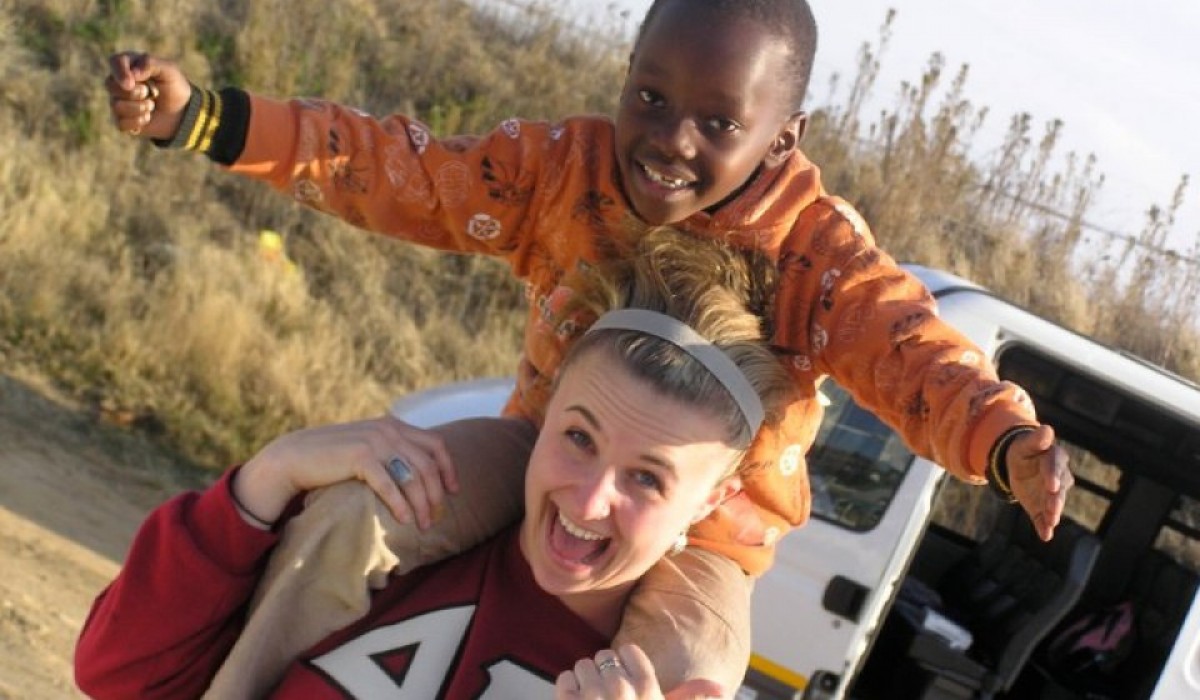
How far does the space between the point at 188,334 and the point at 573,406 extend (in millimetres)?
5462

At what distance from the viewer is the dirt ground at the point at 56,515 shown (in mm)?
4512

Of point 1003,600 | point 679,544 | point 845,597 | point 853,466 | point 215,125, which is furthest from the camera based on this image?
point 1003,600

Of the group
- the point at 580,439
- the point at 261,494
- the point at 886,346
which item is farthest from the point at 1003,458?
the point at 261,494

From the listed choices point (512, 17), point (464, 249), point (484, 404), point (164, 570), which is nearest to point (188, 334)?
point (484, 404)

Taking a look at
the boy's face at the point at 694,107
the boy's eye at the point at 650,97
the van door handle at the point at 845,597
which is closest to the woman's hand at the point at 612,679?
the boy's face at the point at 694,107

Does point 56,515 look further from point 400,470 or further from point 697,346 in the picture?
point 697,346

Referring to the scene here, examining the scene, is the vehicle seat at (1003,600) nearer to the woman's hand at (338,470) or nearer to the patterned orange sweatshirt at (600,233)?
the patterned orange sweatshirt at (600,233)

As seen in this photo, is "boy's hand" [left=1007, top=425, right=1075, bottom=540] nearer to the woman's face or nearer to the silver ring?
the woman's face

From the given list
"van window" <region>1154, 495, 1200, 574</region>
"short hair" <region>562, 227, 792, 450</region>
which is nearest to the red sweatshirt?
"short hair" <region>562, 227, 792, 450</region>

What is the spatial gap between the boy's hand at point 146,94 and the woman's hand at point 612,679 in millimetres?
1037

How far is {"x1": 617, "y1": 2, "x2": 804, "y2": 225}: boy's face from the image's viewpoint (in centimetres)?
223

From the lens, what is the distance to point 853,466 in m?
4.46

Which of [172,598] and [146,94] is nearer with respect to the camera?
[172,598]

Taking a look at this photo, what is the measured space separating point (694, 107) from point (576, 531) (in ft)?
2.41
